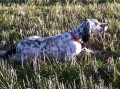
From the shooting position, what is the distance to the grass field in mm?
5520

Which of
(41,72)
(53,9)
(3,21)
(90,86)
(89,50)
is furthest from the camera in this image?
(53,9)

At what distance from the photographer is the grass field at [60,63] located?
552 cm

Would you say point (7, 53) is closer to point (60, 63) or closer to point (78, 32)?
point (60, 63)

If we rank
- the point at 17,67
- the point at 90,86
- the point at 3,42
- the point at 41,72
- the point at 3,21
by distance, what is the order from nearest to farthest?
the point at 90,86, the point at 41,72, the point at 17,67, the point at 3,42, the point at 3,21

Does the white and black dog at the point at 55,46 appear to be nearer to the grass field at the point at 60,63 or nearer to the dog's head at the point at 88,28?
the dog's head at the point at 88,28

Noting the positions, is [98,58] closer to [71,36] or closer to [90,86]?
[71,36]

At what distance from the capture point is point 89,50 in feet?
22.7

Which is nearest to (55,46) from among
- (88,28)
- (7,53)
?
(88,28)

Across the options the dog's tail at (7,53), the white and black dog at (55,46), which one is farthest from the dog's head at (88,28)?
the dog's tail at (7,53)

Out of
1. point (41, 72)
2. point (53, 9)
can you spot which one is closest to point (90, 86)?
point (41, 72)

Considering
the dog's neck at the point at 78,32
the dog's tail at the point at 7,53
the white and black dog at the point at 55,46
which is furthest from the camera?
the dog's neck at the point at 78,32

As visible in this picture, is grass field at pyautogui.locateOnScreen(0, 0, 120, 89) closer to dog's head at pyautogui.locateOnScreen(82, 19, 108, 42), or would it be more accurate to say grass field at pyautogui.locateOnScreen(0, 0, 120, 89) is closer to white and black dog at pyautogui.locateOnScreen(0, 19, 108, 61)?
white and black dog at pyautogui.locateOnScreen(0, 19, 108, 61)

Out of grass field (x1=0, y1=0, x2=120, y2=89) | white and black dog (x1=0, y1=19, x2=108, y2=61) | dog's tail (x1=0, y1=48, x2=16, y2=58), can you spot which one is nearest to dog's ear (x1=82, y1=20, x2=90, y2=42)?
white and black dog (x1=0, y1=19, x2=108, y2=61)

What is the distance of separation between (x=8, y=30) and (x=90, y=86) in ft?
13.1
